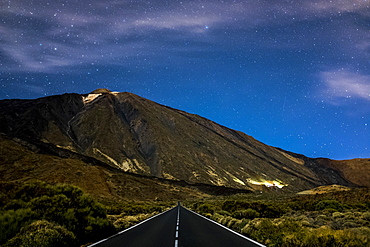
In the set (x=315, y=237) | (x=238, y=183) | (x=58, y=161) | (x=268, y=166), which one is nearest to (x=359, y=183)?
(x=268, y=166)

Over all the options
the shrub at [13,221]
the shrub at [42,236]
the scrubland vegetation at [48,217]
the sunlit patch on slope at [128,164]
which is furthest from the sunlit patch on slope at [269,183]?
the shrub at [13,221]

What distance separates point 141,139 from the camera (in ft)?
460

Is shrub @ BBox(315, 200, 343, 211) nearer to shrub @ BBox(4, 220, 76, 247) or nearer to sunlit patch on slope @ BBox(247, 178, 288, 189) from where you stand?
shrub @ BBox(4, 220, 76, 247)

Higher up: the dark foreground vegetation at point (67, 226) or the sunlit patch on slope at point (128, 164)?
the sunlit patch on slope at point (128, 164)

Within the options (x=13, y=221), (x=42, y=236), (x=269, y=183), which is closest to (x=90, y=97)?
(x=269, y=183)

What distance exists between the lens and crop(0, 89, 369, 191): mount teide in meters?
121

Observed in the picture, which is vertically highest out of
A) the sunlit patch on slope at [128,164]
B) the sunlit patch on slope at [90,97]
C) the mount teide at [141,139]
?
the sunlit patch on slope at [90,97]

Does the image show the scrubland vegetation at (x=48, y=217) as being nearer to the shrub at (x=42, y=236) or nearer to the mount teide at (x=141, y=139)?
the shrub at (x=42, y=236)

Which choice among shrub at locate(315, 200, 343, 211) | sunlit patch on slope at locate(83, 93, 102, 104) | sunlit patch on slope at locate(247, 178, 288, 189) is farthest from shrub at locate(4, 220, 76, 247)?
sunlit patch on slope at locate(83, 93, 102, 104)

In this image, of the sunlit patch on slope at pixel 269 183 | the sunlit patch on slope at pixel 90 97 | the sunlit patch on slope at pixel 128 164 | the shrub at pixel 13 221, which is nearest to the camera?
the shrub at pixel 13 221

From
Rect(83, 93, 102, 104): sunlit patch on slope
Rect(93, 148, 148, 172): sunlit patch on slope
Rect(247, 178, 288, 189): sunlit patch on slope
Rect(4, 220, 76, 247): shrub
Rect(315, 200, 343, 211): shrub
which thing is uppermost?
Rect(83, 93, 102, 104): sunlit patch on slope

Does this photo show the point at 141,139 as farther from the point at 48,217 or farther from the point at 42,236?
the point at 42,236

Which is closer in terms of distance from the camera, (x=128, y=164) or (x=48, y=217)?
(x=48, y=217)

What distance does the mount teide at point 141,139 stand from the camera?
120562 mm
